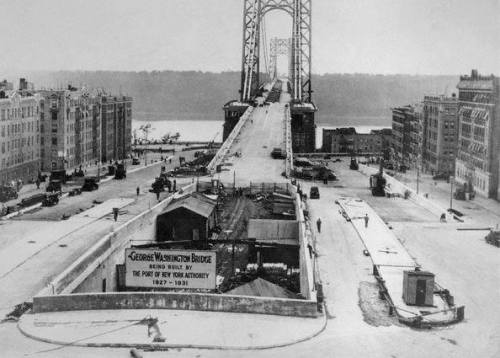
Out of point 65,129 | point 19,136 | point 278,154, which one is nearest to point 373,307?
point 278,154

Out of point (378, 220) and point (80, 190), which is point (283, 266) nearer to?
point (378, 220)

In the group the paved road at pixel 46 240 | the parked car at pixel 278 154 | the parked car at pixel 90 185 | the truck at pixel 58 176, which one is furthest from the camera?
the truck at pixel 58 176

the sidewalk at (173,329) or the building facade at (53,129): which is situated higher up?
the building facade at (53,129)

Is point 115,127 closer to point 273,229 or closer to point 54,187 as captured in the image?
point 54,187

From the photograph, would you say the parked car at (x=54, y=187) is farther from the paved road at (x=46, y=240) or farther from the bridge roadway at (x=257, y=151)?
the bridge roadway at (x=257, y=151)

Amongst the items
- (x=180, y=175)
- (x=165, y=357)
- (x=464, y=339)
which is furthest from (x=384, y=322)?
(x=180, y=175)

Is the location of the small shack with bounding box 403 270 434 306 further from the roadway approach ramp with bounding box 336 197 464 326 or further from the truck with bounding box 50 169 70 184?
the truck with bounding box 50 169 70 184

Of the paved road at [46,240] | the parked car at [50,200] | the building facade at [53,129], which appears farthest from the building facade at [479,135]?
the building facade at [53,129]
